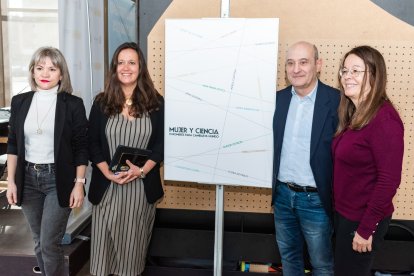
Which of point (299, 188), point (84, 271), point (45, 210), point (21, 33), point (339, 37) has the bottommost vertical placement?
point (84, 271)

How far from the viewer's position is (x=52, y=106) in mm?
1970

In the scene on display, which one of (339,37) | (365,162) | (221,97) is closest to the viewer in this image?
(365,162)

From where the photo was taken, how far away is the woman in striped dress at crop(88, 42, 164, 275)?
201 centimetres

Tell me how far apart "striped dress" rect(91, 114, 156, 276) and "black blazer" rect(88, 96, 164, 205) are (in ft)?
0.10

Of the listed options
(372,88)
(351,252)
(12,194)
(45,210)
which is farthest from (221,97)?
(12,194)

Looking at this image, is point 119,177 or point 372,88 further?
point 119,177

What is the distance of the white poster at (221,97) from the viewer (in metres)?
2.02

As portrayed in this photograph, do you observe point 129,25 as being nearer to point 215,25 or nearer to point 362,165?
point 215,25

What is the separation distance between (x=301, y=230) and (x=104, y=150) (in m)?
1.17

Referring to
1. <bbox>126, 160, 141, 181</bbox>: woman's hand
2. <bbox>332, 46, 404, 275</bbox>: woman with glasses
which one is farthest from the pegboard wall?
<bbox>332, 46, 404, 275</bbox>: woman with glasses

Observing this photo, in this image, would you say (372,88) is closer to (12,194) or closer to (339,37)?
(339,37)

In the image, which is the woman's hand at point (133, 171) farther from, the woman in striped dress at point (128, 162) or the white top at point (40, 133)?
the white top at point (40, 133)

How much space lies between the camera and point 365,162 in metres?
1.56

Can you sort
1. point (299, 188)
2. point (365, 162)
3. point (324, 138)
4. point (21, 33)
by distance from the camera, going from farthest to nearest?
point (21, 33)
point (299, 188)
point (324, 138)
point (365, 162)
